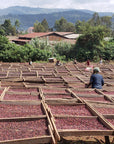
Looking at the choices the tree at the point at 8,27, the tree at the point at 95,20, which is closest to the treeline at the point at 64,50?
the tree at the point at 8,27

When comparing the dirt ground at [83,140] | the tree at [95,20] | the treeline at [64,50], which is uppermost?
the tree at [95,20]

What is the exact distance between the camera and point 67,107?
4.02 meters

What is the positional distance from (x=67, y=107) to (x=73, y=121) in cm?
65

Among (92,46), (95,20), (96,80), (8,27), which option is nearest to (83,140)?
(96,80)

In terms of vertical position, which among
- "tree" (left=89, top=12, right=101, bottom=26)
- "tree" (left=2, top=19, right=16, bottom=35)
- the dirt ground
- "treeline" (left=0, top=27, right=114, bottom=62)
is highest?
"tree" (left=89, top=12, right=101, bottom=26)

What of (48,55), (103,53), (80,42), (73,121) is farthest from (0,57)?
(73,121)

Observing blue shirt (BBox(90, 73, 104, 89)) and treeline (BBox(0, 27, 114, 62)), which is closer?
blue shirt (BBox(90, 73, 104, 89))

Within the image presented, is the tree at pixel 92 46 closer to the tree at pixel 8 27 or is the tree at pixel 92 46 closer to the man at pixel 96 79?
the man at pixel 96 79

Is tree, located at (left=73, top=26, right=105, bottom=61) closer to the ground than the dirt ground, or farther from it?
farther from it

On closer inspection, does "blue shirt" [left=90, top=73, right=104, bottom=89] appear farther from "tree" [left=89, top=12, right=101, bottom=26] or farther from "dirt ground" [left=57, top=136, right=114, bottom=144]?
"tree" [left=89, top=12, right=101, bottom=26]

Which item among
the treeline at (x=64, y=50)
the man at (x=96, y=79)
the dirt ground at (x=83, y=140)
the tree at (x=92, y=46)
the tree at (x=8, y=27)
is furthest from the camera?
the tree at (x=8, y=27)

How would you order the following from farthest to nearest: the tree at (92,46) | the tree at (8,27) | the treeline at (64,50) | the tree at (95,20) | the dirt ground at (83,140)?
the tree at (95,20) → the tree at (8,27) → the tree at (92,46) → the treeline at (64,50) → the dirt ground at (83,140)

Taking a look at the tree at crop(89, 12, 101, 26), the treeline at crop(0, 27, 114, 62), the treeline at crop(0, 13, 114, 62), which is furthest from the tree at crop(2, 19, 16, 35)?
the treeline at crop(0, 27, 114, 62)

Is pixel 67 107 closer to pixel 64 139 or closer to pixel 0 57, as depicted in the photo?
pixel 64 139
